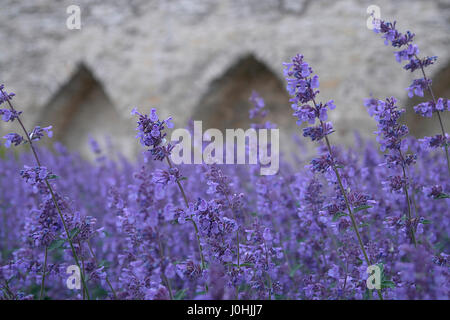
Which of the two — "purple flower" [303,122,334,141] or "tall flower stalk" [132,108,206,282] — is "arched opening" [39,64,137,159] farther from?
"purple flower" [303,122,334,141]

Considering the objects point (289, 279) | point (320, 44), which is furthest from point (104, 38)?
point (289, 279)

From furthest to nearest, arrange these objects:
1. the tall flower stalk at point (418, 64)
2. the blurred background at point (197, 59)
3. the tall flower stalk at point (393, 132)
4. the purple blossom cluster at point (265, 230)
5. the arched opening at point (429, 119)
Result: the blurred background at point (197, 59) → the arched opening at point (429, 119) → the tall flower stalk at point (418, 64) → the tall flower stalk at point (393, 132) → the purple blossom cluster at point (265, 230)

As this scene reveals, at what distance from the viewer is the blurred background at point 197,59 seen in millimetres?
8055

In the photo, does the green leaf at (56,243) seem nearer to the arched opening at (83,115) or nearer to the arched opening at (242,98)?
the arched opening at (242,98)

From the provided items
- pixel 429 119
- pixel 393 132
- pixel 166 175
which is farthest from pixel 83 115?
pixel 393 132

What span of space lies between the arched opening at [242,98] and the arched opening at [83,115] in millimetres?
2283

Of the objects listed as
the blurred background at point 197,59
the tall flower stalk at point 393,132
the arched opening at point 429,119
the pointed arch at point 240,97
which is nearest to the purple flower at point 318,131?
the tall flower stalk at point 393,132

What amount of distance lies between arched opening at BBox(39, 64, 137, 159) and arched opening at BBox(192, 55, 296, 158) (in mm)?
2283

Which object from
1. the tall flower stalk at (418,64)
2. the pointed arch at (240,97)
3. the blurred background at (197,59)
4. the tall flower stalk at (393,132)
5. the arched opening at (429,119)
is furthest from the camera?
the pointed arch at (240,97)

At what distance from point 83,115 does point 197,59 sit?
3629 mm

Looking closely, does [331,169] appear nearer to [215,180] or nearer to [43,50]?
[215,180]

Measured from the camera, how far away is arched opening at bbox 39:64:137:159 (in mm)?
10500

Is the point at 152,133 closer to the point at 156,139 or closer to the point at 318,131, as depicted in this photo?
the point at 156,139

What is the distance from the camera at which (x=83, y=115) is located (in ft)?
→ 36.4
